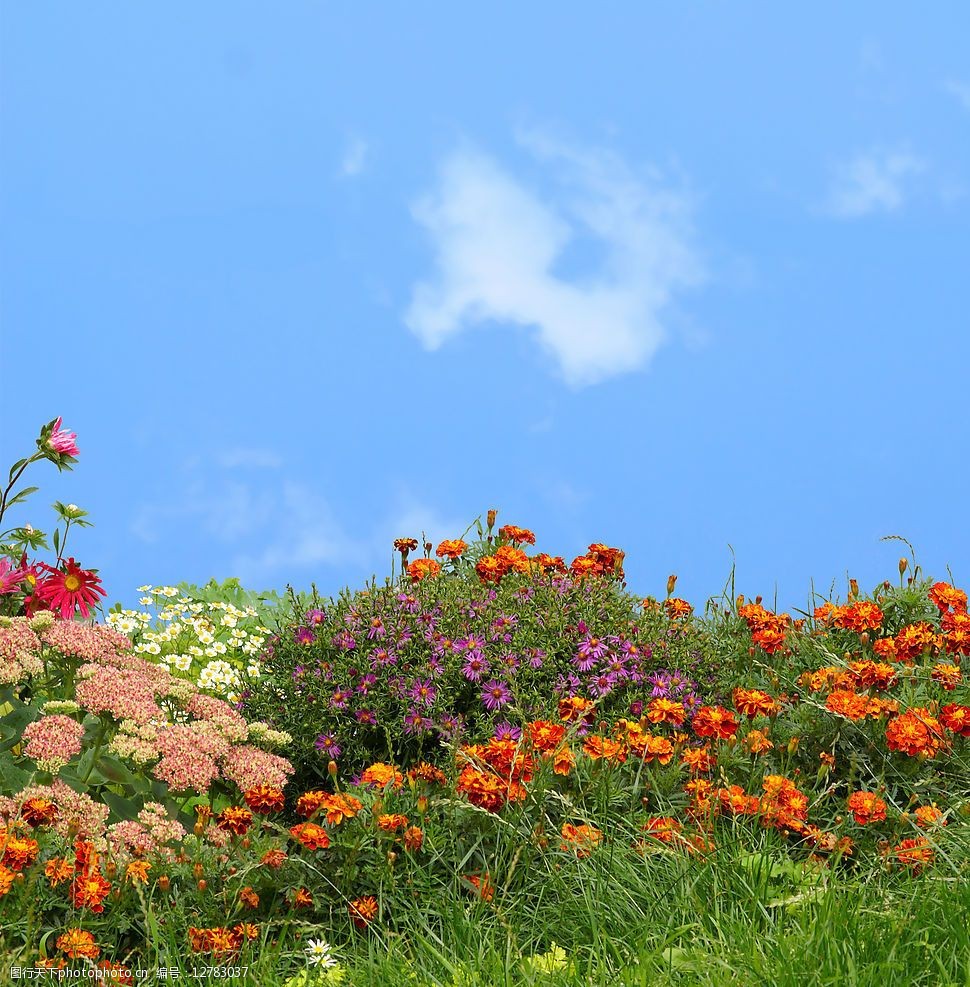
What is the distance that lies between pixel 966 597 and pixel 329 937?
448 centimetres

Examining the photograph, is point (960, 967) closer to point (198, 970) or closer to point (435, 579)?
point (198, 970)

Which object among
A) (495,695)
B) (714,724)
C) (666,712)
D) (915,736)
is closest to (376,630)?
(495,695)

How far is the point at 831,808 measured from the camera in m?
5.20

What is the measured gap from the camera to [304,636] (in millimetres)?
6254

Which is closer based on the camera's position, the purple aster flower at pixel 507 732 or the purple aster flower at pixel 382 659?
the purple aster flower at pixel 507 732

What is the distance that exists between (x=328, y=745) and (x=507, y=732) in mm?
1090

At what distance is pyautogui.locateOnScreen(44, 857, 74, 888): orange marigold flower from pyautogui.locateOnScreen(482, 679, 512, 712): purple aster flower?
2227 mm

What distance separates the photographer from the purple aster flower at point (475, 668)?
18.9ft

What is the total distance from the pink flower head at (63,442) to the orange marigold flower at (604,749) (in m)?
3.51

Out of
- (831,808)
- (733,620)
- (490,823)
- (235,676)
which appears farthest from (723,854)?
(235,676)

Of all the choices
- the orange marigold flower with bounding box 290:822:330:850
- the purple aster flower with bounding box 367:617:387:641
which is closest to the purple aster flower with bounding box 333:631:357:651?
the purple aster flower with bounding box 367:617:387:641

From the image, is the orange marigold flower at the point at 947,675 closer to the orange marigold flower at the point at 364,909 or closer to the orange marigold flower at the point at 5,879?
the orange marigold flower at the point at 364,909

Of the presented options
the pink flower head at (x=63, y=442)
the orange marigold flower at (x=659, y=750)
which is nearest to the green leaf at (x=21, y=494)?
the pink flower head at (x=63, y=442)

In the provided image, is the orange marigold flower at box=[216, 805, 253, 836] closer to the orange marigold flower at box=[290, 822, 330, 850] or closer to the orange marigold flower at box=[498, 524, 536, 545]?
the orange marigold flower at box=[290, 822, 330, 850]
